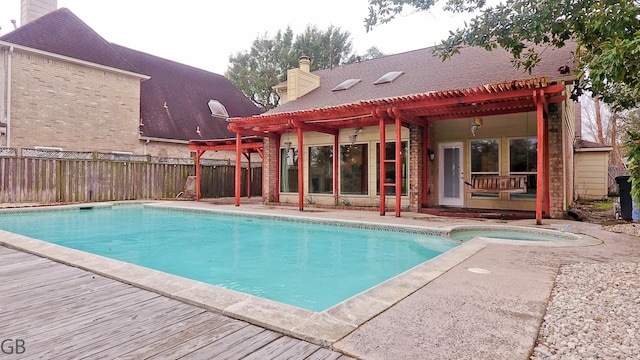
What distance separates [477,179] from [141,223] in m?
7.99

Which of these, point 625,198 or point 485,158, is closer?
point 625,198

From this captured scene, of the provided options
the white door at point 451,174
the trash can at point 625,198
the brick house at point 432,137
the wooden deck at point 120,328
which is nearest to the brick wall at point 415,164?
the brick house at point 432,137

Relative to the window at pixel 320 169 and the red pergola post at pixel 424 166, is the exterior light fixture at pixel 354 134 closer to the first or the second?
the window at pixel 320 169

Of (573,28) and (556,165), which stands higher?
(573,28)

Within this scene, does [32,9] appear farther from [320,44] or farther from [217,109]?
[320,44]

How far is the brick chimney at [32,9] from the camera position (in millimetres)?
14062

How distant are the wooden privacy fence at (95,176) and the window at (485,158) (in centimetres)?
1025

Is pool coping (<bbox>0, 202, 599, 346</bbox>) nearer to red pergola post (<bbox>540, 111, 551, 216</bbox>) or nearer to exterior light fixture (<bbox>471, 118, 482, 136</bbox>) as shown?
red pergola post (<bbox>540, 111, 551, 216</bbox>)

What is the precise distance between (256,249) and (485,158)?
690cm

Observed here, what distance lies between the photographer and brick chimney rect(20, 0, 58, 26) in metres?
14.1

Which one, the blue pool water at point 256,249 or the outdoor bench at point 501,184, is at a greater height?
the outdoor bench at point 501,184

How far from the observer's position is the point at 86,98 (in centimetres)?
1327

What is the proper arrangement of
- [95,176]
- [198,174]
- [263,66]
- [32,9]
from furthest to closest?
1. [263,66]
2. [32,9]
3. [198,174]
4. [95,176]

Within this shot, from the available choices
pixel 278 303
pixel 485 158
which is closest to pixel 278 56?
pixel 485 158
